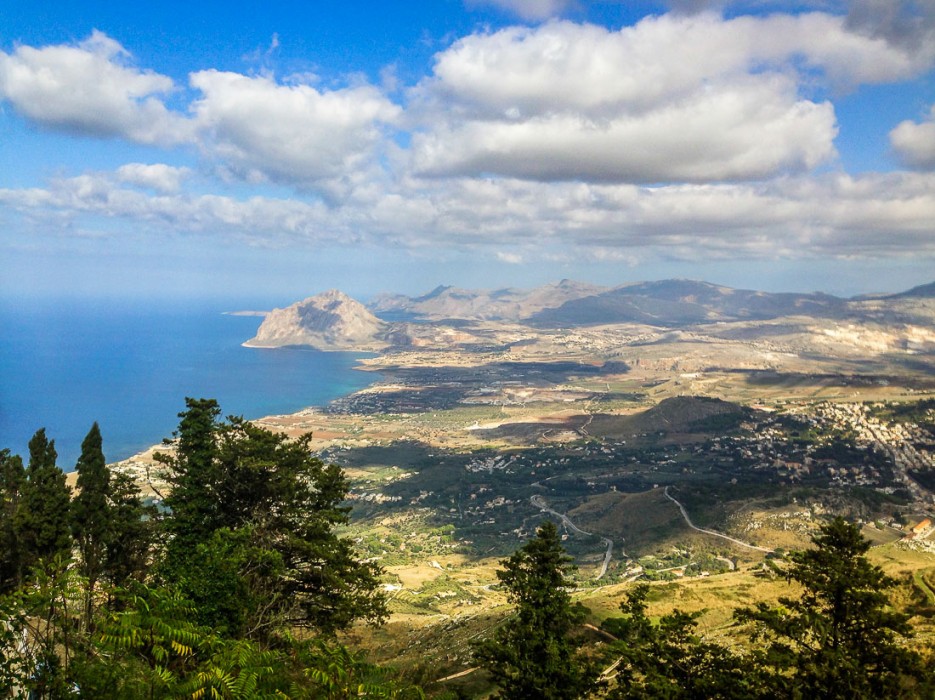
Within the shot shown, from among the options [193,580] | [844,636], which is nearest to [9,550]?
[193,580]

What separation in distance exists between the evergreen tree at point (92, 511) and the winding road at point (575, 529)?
2809 inches

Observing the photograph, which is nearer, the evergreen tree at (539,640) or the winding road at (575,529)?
the evergreen tree at (539,640)

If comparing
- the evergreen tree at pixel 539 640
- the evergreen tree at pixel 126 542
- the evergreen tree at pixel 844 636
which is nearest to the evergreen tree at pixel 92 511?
the evergreen tree at pixel 126 542

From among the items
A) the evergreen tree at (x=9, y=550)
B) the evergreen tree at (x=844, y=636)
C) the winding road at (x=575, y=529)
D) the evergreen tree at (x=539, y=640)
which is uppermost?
the evergreen tree at (x=844, y=636)

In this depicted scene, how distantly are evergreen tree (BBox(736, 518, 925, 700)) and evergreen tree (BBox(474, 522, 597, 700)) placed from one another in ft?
19.3

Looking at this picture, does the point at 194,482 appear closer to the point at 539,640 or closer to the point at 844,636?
the point at 539,640

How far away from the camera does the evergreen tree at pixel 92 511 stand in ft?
100

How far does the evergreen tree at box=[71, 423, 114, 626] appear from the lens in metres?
30.5

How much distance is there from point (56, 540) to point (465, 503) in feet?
382

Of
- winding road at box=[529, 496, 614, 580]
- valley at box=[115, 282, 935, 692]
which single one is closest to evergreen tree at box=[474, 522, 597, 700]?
valley at box=[115, 282, 935, 692]

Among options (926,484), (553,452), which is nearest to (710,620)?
(926,484)

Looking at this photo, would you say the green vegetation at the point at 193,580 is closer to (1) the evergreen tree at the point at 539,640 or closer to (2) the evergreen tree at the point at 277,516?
(2) the evergreen tree at the point at 277,516

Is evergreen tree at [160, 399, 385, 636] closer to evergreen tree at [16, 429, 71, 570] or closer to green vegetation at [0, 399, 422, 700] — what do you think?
green vegetation at [0, 399, 422, 700]

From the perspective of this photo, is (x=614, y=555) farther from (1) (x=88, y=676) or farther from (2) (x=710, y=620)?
(1) (x=88, y=676)
